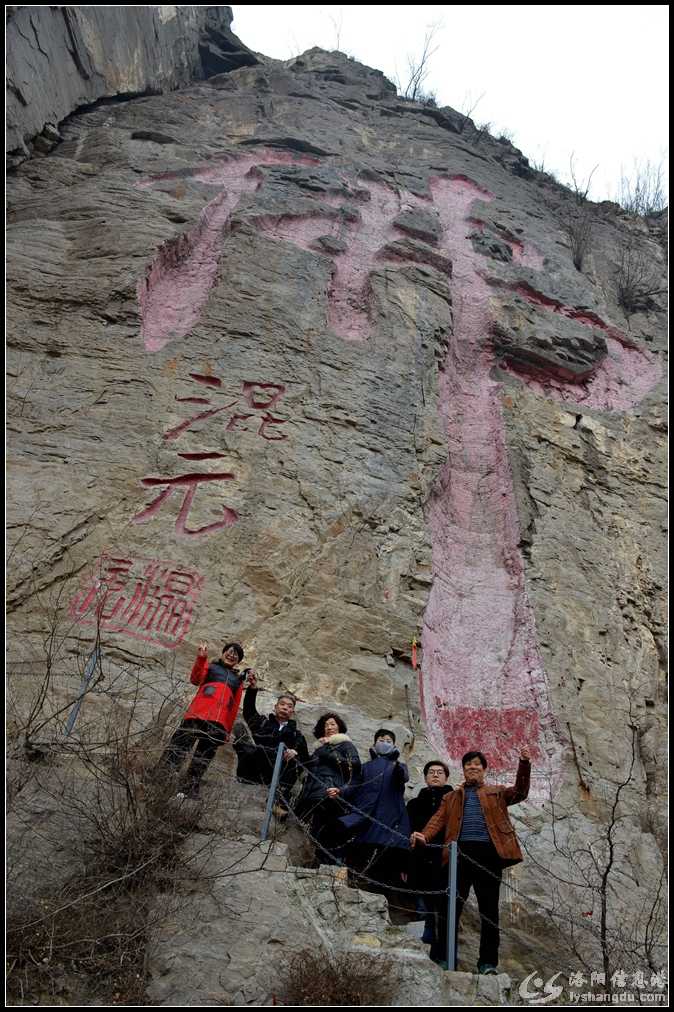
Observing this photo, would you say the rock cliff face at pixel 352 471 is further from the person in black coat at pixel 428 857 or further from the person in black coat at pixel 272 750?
the person in black coat at pixel 272 750

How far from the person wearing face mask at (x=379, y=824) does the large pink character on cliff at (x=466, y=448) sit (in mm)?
1864

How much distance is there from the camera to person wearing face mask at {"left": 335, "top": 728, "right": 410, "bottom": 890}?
14.6ft

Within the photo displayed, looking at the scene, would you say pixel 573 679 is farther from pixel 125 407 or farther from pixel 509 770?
pixel 125 407

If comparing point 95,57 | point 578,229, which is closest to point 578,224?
point 578,229

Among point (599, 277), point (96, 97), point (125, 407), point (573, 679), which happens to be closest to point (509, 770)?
point (573, 679)

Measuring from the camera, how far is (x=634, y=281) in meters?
12.8

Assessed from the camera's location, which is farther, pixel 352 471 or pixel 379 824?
pixel 352 471

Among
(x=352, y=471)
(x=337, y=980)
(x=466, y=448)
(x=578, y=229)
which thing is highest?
(x=578, y=229)

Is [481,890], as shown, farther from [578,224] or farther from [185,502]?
[578,224]

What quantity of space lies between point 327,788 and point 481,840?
885mm

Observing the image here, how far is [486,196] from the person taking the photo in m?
13.6

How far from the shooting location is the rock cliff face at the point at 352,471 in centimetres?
620

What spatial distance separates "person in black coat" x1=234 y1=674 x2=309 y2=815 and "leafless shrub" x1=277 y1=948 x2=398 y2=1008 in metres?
1.10

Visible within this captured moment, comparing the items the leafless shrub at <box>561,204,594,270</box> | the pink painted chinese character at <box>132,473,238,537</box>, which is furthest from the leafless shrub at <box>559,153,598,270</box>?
the pink painted chinese character at <box>132,473,238,537</box>
